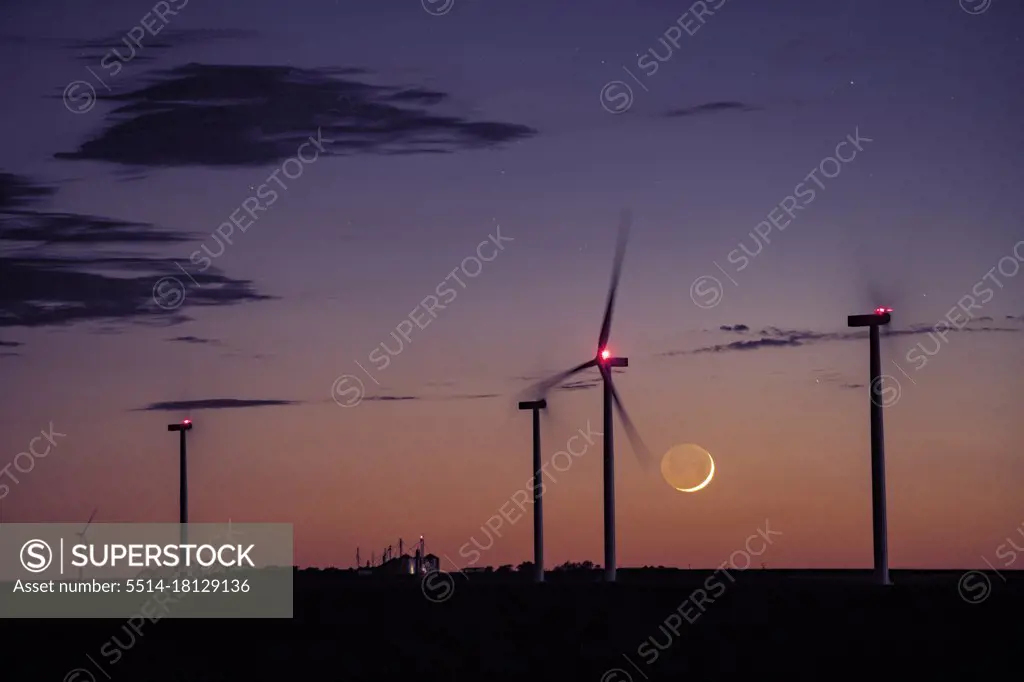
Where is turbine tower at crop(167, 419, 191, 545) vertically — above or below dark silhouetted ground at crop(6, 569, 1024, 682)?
above

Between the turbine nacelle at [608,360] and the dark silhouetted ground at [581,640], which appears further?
the turbine nacelle at [608,360]

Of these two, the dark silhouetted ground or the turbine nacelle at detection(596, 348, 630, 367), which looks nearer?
the dark silhouetted ground

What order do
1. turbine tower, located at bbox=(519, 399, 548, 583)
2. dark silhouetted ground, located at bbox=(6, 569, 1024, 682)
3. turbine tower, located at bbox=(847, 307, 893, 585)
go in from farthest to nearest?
turbine tower, located at bbox=(519, 399, 548, 583) → turbine tower, located at bbox=(847, 307, 893, 585) → dark silhouetted ground, located at bbox=(6, 569, 1024, 682)

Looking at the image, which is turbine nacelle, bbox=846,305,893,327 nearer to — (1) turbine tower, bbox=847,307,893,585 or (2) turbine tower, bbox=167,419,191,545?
(1) turbine tower, bbox=847,307,893,585

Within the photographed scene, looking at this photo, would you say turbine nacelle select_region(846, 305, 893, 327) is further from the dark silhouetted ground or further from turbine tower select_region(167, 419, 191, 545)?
turbine tower select_region(167, 419, 191, 545)

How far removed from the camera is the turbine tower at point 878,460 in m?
107

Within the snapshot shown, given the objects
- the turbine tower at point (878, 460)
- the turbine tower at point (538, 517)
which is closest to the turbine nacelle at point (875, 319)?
the turbine tower at point (878, 460)

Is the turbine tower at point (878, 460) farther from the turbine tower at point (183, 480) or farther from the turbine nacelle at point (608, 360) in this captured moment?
the turbine tower at point (183, 480)

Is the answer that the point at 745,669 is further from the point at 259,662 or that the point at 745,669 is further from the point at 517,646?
the point at 259,662

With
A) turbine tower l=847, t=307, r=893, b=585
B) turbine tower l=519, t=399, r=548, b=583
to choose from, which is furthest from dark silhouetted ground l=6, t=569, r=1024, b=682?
turbine tower l=519, t=399, r=548, b=583

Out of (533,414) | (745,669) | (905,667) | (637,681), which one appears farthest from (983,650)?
(533,414)

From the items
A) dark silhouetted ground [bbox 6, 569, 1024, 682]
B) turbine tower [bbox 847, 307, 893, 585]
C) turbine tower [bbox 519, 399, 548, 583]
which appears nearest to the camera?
dark silhouetted ground [bbox 6, 569, 1024, 682]

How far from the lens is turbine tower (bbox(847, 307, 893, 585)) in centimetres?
10719

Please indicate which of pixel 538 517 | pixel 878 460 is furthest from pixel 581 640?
pixel 538 517
